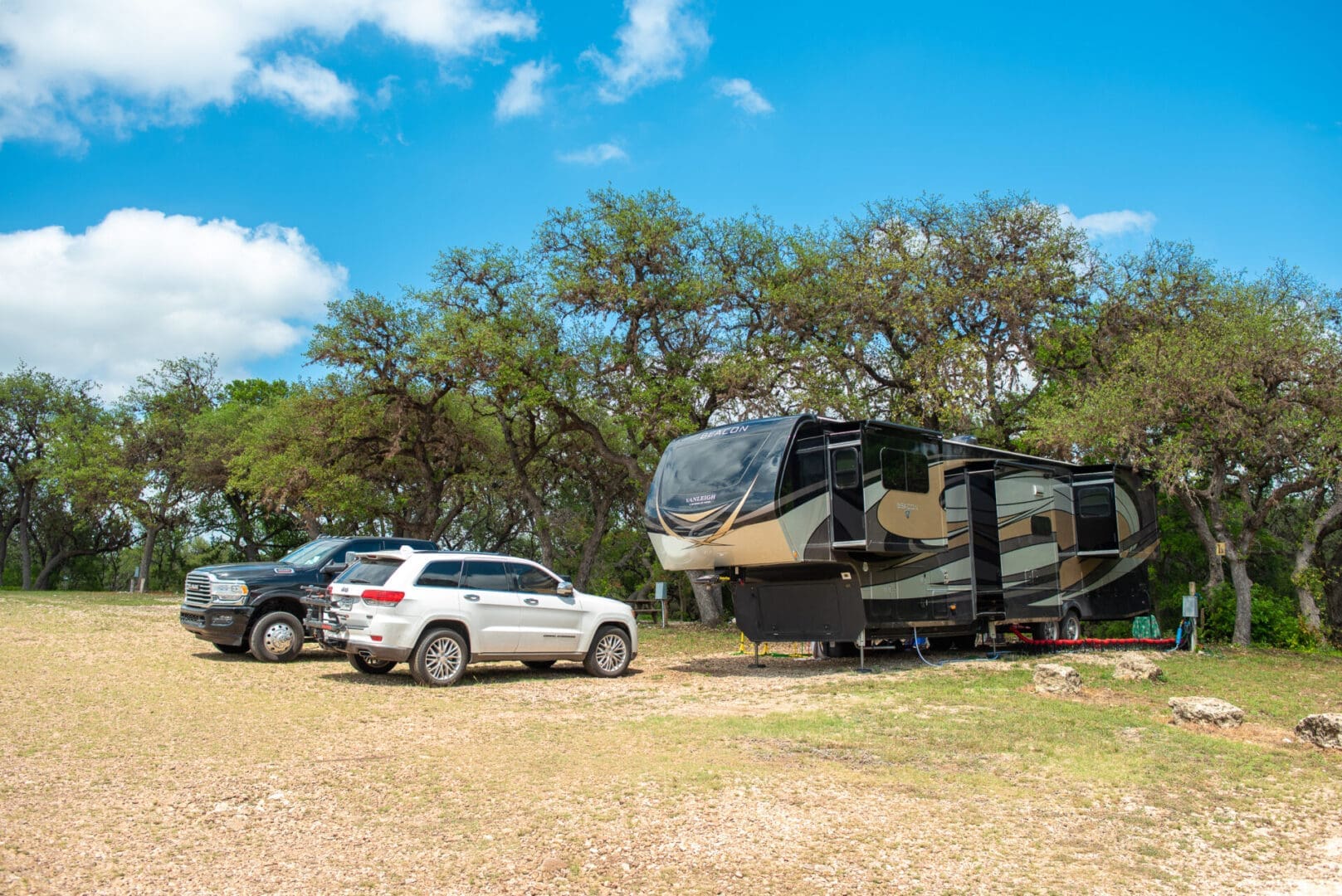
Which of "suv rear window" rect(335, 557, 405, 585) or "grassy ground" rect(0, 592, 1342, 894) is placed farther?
"suv rear window" rect(335, 557, 405, 585)

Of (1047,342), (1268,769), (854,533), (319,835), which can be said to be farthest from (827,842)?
(1047,342)

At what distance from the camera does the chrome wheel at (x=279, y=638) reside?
14891 millimetres

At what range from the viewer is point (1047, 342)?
23.6 m

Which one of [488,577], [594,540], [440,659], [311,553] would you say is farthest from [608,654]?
[594,540]

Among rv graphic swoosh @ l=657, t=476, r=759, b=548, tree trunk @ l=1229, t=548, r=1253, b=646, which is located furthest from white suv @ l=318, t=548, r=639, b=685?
tree trunk @ l=1229, t=548, r=1253, b=646

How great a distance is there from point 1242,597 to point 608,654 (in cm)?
1493

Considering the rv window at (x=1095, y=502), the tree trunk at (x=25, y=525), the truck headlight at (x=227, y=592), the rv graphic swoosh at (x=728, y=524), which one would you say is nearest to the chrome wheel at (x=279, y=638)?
the truck headlight at (x=227, y=592)

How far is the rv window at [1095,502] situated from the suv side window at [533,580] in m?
12.2

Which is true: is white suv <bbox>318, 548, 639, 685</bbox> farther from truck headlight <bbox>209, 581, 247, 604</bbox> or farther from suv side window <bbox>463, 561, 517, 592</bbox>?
truck headlight <bbox>209, 581, 247, 604</bbox>

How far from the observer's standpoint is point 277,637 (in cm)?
1495

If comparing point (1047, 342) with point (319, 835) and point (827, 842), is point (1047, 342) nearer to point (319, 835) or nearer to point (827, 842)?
point (827, 842)

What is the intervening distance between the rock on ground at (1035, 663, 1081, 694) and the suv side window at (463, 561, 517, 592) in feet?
24.4

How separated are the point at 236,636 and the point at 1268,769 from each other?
13663 millimetres

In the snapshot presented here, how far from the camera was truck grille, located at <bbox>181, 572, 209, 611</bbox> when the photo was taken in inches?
Result: 586
